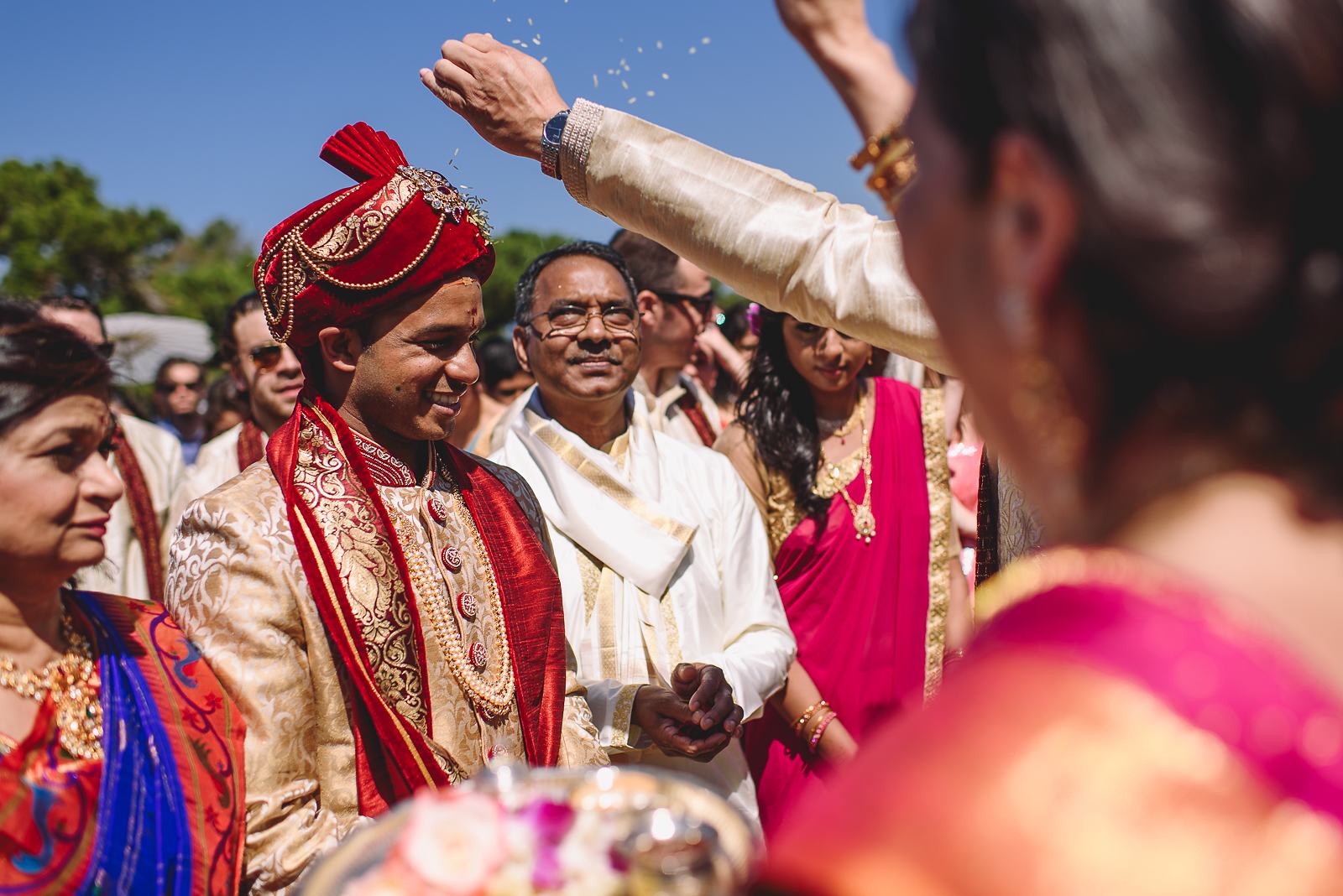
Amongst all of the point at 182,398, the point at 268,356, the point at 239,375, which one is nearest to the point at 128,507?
the point at 239,375

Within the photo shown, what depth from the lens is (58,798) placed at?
1.75 m

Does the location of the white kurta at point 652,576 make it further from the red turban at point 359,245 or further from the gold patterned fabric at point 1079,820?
the gold patterned fabric at point 1079,820

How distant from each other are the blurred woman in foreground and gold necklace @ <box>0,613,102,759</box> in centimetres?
146

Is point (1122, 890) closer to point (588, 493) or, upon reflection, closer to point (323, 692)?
point (323, 692)

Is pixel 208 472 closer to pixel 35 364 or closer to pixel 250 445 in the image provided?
pixel 250 445

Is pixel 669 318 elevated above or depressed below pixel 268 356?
below

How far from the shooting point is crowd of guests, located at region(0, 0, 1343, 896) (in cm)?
77

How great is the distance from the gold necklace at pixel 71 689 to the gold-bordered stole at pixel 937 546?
3.03 metres

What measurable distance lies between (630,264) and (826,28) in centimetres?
377

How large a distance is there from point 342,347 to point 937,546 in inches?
101

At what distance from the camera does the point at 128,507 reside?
529 cm

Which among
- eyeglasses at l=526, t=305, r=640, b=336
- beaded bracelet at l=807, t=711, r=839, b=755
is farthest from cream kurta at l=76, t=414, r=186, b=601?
beaded bracelet at l=807, t=711, r=839, b=755

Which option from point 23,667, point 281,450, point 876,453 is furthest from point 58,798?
point 876,453

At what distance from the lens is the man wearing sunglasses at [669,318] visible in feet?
17.2
